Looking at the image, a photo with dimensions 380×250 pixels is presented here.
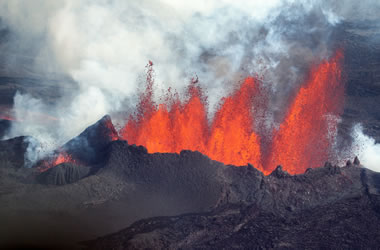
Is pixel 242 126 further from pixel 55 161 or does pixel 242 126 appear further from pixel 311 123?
pixel 55 161

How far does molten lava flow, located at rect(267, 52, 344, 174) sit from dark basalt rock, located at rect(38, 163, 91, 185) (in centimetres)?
1168

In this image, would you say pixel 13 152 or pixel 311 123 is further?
pixel 311 123

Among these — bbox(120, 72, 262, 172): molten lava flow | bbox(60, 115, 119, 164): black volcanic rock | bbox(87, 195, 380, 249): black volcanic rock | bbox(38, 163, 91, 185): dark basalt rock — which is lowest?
bbox(87, 195, 380, 249): black volcanic rock

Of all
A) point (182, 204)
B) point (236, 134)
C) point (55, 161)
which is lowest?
point (182, 204)

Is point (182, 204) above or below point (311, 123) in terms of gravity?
below

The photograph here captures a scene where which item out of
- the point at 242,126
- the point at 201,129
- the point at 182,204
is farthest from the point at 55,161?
the point at 242,126

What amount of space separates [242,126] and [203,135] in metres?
2.47

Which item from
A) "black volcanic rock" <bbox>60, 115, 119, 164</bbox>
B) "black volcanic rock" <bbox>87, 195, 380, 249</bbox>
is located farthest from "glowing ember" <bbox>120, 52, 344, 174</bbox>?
"black volcanic rock" <bbox>87, 195, 380, 249</bbox>

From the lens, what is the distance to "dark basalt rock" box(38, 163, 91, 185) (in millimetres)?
14414

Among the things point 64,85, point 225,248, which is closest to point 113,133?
point 225,248

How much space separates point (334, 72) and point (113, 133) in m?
19.3

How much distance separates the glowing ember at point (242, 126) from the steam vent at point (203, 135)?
0.35 feet

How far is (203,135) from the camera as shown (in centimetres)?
2267

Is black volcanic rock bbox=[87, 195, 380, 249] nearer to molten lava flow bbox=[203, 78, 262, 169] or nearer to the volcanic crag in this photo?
the volcanic crag
